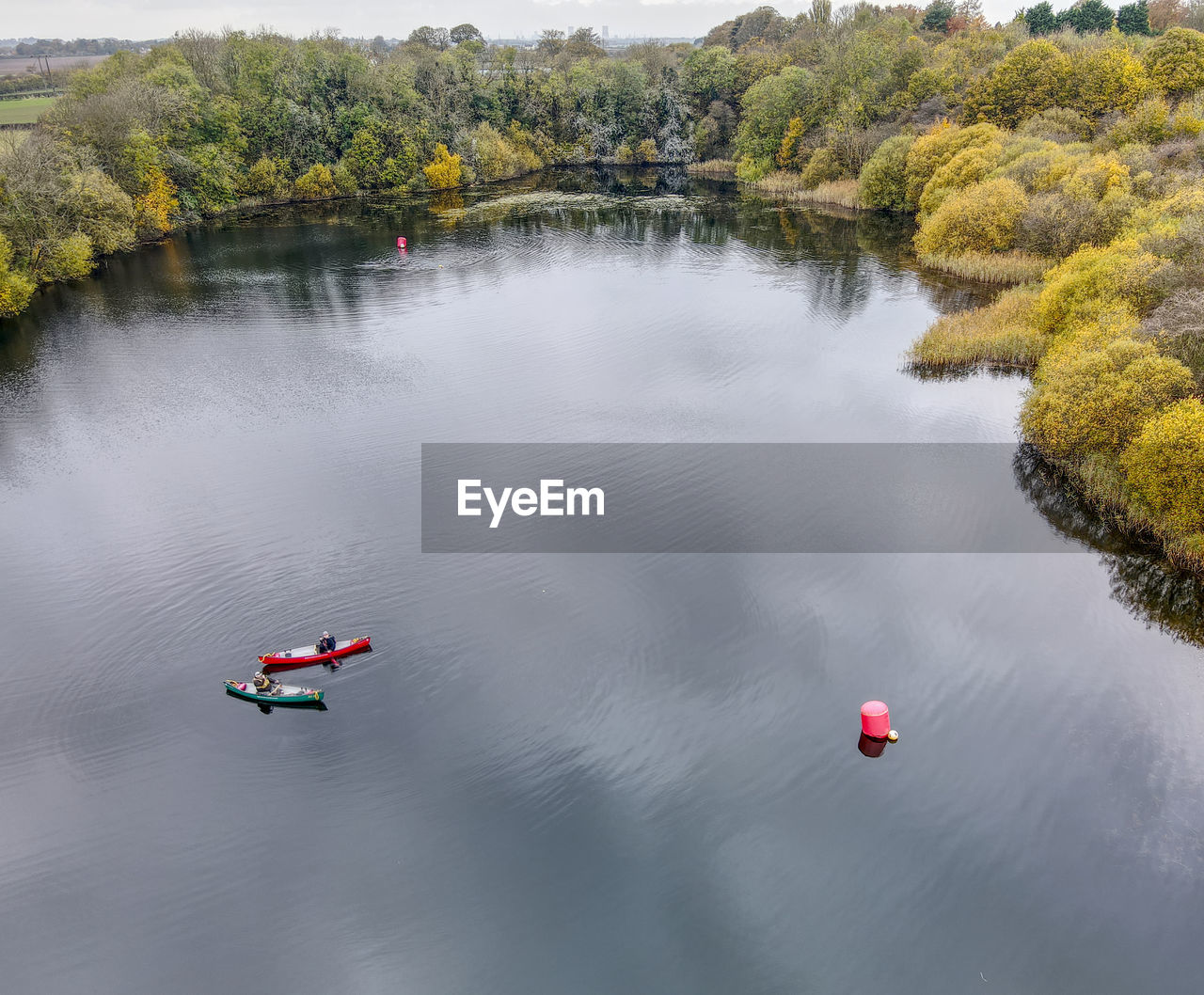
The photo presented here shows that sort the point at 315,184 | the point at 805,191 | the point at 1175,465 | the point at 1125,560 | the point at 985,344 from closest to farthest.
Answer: the point at 1175,465
the point at 1125,560
the point at 985,344
the point at 805,191
the point at 315,184

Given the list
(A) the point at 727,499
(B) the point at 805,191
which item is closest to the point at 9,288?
(A) the point at 727,499

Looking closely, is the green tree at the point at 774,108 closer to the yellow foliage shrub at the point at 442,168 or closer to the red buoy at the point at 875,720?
the yellow foliage shrub at the point at 442,168

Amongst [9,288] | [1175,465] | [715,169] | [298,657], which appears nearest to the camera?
[298,657]

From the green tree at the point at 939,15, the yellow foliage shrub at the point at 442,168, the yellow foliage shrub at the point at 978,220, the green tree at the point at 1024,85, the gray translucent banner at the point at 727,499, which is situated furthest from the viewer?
the green tree at the point at 939,15

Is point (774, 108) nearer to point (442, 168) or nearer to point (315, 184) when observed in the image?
point (442, 168)

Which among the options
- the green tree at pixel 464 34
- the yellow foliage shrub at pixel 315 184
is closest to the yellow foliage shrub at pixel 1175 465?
the yellow foliage shrub at pixel 315 184

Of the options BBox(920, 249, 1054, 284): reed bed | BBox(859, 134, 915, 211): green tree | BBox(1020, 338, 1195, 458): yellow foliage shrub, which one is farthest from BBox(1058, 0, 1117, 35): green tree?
BBox(1020, 338, 1195, 458): yellow foliage shrub

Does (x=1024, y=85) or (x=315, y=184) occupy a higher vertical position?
(x=1024, y=85)
